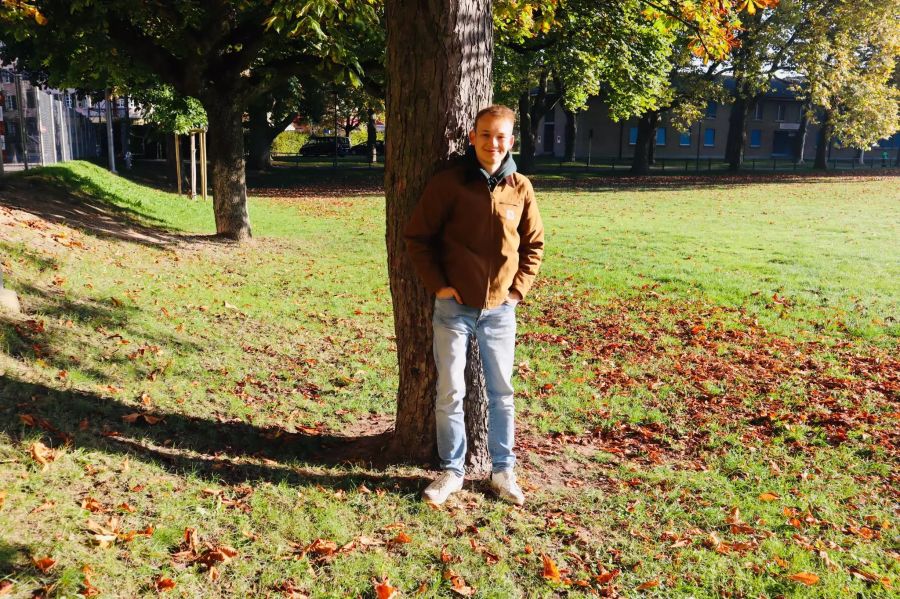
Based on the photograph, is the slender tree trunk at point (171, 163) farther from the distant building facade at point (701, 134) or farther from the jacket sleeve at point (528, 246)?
the distant building facade at point (701, 134)

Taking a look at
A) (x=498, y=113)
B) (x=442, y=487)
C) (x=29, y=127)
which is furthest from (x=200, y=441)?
(x=29, y=127)

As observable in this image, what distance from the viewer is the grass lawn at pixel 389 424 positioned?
3.67 metres

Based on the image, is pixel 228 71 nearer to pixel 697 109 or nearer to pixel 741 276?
pixel 741 276

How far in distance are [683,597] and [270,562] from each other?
2.10 meters

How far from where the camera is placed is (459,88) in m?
4.24

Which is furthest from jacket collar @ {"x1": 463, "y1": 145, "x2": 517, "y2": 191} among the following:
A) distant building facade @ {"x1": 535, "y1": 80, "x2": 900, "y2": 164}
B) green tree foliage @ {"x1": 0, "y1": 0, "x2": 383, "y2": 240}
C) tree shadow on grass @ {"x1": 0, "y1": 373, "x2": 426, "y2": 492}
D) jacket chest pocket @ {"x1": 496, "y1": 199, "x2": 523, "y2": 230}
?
distant building facade @ {"x1": 535, "y1": 80, "x2": 900, "y2": 164}

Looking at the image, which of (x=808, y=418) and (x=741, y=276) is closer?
(x=808, y=418)

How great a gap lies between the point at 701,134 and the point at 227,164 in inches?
2455

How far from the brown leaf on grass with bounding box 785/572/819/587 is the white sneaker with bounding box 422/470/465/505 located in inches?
74.6

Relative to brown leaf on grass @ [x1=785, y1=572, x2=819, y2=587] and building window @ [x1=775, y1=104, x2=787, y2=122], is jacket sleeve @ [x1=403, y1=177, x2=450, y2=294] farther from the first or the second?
building window @ [x1=775, y1=104, x2=787, y2=122]

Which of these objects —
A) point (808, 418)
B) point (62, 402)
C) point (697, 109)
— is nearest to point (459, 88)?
point (62, 402)

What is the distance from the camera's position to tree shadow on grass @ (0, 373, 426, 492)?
4465mm

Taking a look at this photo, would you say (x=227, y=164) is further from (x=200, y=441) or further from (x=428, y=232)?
(x=428, y=232)

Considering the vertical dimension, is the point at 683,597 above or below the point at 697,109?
below
